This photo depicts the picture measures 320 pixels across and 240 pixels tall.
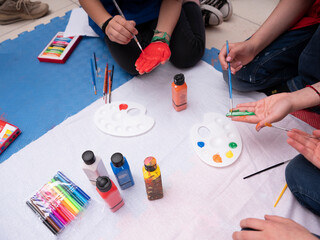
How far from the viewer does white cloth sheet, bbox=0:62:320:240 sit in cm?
77

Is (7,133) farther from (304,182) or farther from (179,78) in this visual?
(304,182)

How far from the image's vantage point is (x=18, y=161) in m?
0.96

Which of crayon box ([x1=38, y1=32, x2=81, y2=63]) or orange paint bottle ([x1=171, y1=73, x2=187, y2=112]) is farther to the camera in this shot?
crayon box ([x1=38, y1=32, x2=81, y2=63])

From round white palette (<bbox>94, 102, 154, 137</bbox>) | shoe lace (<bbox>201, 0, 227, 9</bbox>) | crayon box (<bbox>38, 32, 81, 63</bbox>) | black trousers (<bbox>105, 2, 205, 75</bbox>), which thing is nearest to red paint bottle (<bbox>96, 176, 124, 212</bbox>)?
round white palette (<bbox>94, 102, 154, 137</bbox>)

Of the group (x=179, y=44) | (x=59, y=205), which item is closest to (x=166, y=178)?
(x=59, y=205)

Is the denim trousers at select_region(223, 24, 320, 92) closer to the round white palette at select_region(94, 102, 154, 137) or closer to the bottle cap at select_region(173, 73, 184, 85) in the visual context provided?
the bottle cap at select_region(173, 73, 184, 85)

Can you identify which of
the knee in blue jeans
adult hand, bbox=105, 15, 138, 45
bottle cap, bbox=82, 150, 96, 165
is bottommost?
the knee in blue jeans

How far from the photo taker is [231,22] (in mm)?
1595

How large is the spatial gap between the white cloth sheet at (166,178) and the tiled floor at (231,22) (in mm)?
541

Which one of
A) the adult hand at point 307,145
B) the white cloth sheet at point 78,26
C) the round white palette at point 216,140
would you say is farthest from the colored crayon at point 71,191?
the white cloth sheet at point 78,26

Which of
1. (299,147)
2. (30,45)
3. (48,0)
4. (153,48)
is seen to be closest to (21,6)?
(48,0)

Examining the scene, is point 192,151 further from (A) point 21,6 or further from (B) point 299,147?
(A) point 21,6

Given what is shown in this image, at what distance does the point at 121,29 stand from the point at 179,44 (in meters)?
0.38

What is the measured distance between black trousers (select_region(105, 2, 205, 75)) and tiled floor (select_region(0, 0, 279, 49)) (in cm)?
21
